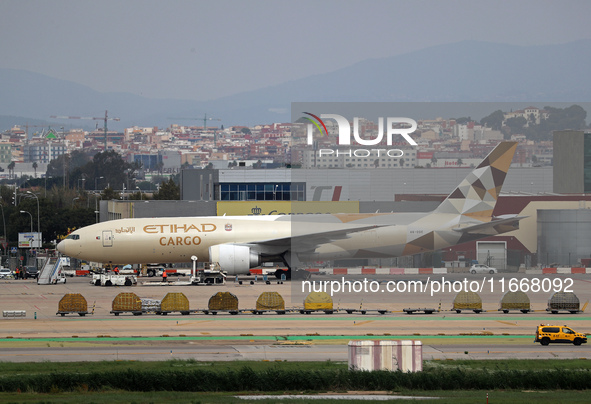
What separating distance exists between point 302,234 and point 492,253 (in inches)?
595

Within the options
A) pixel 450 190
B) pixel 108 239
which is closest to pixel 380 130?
pixel 450 190

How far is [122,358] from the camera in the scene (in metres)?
29.7

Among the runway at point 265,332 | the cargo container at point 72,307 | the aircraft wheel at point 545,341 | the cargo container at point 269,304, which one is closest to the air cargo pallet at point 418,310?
the runway at point 265,332

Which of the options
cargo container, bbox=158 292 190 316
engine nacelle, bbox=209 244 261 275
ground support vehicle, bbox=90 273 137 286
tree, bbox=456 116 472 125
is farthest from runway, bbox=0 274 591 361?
tree, bbox=456 116 472 125

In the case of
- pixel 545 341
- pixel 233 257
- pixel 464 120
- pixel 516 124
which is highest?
pixel 464 120

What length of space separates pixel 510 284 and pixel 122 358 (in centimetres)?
3621

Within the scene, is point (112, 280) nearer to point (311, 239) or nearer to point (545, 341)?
point (311, 239)

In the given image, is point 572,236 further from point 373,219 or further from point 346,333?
point 346,333

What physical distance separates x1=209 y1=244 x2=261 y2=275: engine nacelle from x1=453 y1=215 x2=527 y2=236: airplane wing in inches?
631

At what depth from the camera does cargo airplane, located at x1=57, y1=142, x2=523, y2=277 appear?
61.6 m

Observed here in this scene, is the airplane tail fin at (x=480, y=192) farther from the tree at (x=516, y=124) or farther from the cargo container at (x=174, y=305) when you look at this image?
the cargo container at (x=174, y=305)

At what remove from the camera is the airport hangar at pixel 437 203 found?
61.7 meters

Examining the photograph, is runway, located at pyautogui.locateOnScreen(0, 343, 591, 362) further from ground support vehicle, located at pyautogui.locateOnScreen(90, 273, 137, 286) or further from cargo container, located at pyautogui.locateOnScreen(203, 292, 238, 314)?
ground support vehicle, located at pyautogui.locateOnScreen(90, 273, 137, 286)

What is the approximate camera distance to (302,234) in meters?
64.1
